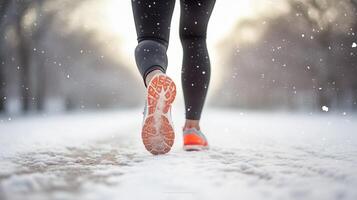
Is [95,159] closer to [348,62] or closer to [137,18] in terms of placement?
[137,18]

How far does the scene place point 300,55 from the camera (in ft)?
88.0


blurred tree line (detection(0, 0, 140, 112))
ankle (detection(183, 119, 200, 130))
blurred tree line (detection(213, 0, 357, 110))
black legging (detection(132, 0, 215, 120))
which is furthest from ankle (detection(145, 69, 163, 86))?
blurred tree line (detection(213, 0, 357, 110))

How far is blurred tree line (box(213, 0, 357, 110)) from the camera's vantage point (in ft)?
77.2

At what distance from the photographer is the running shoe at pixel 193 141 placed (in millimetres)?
2969

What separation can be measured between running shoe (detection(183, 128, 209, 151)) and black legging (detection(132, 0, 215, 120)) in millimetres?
96

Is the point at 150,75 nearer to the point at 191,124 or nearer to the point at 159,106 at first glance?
the point at 159,106

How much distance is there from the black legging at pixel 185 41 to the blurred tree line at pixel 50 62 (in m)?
16.4

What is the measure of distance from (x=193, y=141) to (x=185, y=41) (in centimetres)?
63

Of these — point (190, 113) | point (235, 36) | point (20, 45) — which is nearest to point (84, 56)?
point (235, 36)

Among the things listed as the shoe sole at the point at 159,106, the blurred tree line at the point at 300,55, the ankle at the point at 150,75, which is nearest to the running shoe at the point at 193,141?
the shoe sole at the point at 159,106

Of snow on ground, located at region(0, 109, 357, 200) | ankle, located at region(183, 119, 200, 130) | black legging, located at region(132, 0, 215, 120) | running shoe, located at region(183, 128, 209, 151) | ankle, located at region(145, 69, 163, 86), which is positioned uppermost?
black legging, located at region(132, 0, 215, 120)

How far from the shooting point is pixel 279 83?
31297 mm

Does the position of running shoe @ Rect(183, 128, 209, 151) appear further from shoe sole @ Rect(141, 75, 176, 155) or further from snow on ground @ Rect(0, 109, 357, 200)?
shoe sole @ Rect(141, 75, 176, 155)

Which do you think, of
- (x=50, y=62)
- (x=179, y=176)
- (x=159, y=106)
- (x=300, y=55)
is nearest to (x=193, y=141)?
(x=159, y=106)
